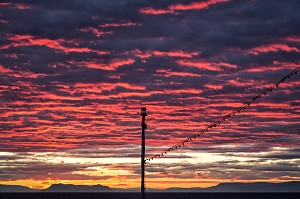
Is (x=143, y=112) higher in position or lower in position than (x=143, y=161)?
higher

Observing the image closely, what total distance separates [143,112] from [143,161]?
2.66m

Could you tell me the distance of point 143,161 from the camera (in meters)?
29.1

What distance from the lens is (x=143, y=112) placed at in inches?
1116
